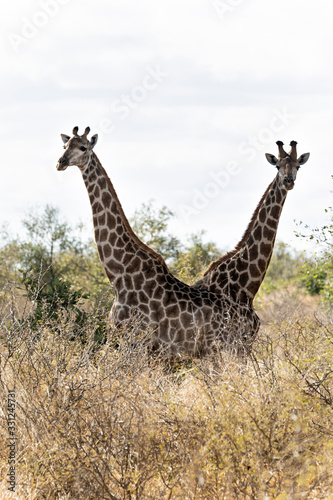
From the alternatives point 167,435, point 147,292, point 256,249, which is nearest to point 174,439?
point 167,435

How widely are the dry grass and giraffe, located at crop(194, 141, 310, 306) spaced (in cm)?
344

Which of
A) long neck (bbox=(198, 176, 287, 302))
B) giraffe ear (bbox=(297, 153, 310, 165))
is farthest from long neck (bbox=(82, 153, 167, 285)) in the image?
giraffe ear (bbox=(297, 153, 310, 165))

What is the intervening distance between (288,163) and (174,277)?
7.49 feet

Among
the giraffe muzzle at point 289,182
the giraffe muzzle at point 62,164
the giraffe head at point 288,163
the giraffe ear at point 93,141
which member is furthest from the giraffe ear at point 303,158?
the giraffe muzzle at point 62,164

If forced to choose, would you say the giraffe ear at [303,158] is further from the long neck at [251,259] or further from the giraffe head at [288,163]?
the long neck at [251,259]

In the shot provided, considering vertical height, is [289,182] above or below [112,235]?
above

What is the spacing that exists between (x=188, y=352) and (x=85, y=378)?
2.82 meters

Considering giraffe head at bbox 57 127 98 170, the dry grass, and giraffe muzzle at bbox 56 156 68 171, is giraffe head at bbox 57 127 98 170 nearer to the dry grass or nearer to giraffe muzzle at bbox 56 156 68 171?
giraffe muzzle at bbox 56 156 68 171

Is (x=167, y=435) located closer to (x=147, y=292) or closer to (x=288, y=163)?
(x=147, y=292)

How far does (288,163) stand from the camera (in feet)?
31.0

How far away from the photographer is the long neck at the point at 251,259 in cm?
954

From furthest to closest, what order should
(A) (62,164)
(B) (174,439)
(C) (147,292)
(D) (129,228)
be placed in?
(D) (129,228), (A) (62,164), (C) (147,292), (B) (174,439)

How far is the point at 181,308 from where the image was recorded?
887 centimetres

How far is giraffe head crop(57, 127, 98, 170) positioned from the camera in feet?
29.8
